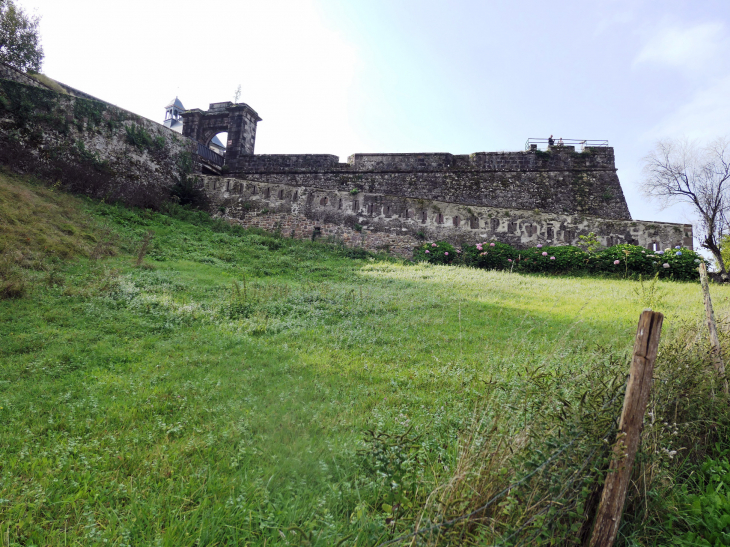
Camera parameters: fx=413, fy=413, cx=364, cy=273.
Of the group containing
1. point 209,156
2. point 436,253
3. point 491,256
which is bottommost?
point 436,253

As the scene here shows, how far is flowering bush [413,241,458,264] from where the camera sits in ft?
51.0

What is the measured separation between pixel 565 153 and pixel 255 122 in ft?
53.6

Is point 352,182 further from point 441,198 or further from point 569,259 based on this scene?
point 569,259

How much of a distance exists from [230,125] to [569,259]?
18021 mm

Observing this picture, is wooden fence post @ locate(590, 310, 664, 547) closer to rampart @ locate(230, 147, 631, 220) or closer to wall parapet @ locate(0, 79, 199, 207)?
wall parapet @ locate(0, 79, 199, 207)

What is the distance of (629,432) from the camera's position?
85.3 inches

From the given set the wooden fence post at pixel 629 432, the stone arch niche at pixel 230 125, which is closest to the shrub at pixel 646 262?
the wooden fence post at pixel 629 432

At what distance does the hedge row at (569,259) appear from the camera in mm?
13258

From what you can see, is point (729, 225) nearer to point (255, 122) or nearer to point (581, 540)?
point (255, 122)

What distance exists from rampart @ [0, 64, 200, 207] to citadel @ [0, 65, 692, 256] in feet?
0.14

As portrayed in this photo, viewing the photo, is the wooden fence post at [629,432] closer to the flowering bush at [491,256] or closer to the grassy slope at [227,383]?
the grassy slope at [227,383]

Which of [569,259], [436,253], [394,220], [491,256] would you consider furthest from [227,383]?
[569,259]

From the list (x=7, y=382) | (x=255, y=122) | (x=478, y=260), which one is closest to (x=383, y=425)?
(x=7, y=382)

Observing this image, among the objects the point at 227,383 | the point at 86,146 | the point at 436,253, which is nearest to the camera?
the point at 227,383
